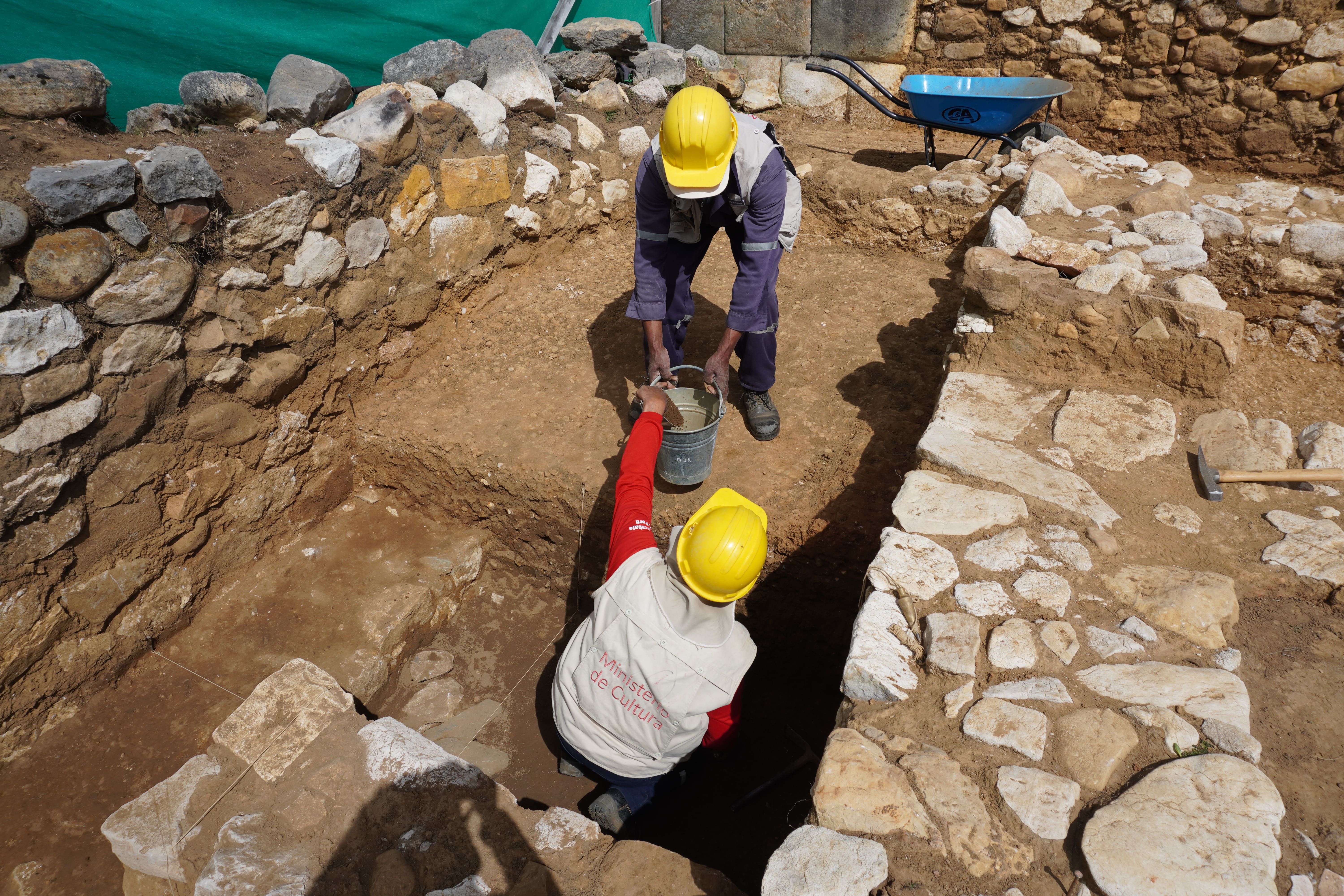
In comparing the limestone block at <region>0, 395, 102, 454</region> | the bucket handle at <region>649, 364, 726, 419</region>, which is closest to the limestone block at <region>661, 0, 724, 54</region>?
the bucket handle at <region>649, 364, 726, 419</region>

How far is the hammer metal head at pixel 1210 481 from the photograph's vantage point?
2412 mm

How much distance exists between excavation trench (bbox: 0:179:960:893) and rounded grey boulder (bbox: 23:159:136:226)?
1108 mm

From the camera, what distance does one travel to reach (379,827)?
2219mm

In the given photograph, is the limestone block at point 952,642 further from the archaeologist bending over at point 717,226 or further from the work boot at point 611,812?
the archaeologist bending over at point 717,226

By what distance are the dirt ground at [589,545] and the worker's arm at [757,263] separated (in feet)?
1.90

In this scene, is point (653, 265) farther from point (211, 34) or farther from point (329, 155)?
point (211, 34)

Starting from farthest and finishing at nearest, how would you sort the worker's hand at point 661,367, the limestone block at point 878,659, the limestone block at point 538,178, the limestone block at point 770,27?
the limestone block at point 770,27 → the limestone block at point 538,178 → the worker's hand at point 661,367 → the limestone block at point 878,659

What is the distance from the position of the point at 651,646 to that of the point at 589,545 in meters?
1.46

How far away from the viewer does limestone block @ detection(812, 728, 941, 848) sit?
1.66 meters

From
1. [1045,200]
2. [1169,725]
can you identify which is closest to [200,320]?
[1169,725]

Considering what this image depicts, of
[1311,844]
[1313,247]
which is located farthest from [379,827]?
[1313,247]

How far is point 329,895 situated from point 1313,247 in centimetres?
439

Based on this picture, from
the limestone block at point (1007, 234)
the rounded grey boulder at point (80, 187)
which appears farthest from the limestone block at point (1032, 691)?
the rounded grey boulder at point (80, 187)

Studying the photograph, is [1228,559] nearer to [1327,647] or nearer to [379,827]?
[1327,647]
